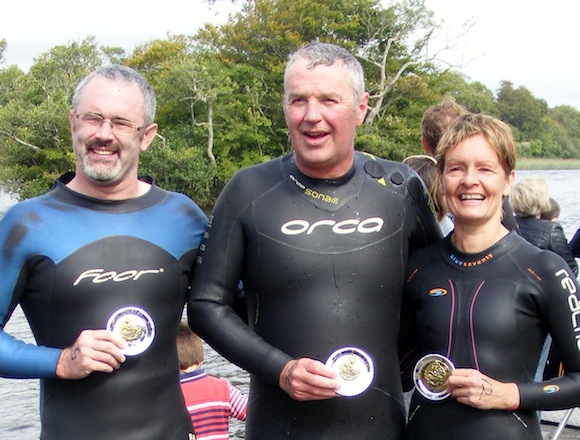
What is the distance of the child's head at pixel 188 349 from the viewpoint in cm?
406

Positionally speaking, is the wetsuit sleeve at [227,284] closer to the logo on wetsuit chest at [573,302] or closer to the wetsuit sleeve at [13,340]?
the wetsuit sleeve at [13,340]

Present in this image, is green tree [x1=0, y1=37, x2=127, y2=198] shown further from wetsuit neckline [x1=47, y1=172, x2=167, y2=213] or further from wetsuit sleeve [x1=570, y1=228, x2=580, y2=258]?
wetsuit neckline [x1=47, y1=172, x2=167, y2=213]

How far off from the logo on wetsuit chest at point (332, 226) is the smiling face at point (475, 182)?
1.13 feet

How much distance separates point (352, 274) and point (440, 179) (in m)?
0.58

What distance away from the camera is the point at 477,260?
270 centimetres

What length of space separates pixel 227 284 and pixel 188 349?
146 cm

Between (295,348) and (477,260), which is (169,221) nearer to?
(295,348)

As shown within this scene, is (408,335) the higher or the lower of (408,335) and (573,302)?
the lower

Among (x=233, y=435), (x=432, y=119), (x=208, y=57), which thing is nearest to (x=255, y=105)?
(x=208, y=57)

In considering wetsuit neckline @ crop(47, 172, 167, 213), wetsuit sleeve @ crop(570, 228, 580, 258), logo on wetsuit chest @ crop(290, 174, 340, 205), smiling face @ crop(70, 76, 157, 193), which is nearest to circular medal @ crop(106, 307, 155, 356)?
wetsuit neckline @ crop(47, 172, 167, 213)

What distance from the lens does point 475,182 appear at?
268 cm

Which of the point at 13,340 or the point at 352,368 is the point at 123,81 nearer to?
the point at 13,340

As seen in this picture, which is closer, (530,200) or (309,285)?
(309,285)

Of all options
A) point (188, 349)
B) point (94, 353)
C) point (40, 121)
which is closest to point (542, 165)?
point (40, 121)
